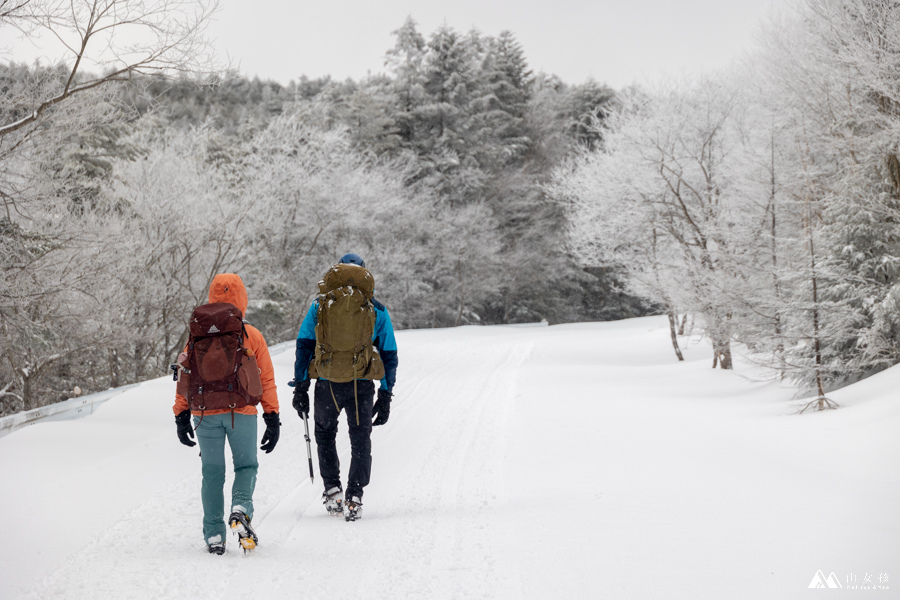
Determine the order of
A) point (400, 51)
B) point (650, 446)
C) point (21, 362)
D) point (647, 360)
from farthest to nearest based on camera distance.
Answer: point (400, 51)
point (647, 360)
point (21, 362)
point (650, 446)

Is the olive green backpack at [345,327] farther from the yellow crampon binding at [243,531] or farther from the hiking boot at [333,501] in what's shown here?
the yellow crampon binding at [243,531]

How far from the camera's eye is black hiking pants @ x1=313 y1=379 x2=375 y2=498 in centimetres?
444

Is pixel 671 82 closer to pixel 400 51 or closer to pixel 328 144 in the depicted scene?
pixel 328 144

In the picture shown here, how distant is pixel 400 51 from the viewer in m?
36.4

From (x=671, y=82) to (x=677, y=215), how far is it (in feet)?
15.4

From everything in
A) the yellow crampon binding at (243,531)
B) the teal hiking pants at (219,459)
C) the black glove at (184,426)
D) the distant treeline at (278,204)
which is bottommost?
the yellow crampon binding at (243,531)

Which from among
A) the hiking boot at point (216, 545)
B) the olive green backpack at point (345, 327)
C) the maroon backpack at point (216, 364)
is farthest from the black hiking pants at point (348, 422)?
the hiking boot at point (216, 545)

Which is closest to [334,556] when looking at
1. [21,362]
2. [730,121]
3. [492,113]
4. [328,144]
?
[21,362]

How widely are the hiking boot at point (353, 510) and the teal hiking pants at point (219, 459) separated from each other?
2.59 ft

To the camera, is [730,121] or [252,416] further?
[730,121]

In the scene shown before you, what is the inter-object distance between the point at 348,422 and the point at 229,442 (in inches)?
35.3

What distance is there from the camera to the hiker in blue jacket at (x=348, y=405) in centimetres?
444

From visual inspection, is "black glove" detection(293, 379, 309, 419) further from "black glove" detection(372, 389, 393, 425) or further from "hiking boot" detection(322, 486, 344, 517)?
"hiking boot" detection(322, 486, 344, 517)

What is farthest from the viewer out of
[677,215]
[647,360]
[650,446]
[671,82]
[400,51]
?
[400,51]
